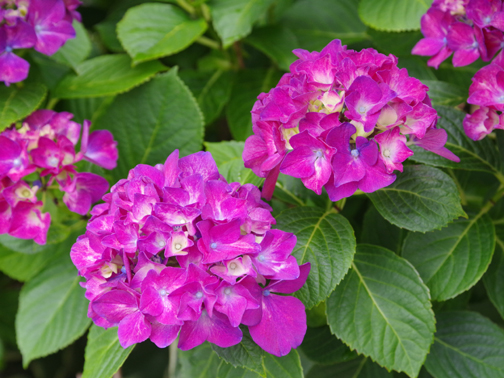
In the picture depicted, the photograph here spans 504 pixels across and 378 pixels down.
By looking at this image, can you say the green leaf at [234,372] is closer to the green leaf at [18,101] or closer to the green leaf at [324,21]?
the green leaf at [18,101]

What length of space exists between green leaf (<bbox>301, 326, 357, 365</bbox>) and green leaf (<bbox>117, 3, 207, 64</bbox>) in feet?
2.34

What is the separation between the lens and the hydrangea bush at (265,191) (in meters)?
0.60

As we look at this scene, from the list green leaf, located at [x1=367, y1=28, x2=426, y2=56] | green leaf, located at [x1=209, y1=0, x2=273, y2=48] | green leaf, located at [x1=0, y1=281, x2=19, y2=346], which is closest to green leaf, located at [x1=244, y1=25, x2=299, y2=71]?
green leaf, located at [x1=209, y1=0, x2=273, y2=48]

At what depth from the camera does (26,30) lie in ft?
3.04

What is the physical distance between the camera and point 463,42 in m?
0.85

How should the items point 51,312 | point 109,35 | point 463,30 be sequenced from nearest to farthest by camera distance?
point 463,30
point 51,312
point 109,35

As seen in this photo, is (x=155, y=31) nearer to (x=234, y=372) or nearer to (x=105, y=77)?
(x=105, y=77)

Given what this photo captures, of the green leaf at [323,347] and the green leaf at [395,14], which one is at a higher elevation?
the green leaf at [395,14]

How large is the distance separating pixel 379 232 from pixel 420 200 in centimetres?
23

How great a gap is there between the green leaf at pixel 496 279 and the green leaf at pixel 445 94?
0.30 meters

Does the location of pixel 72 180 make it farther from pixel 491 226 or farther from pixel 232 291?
pixel 491 226

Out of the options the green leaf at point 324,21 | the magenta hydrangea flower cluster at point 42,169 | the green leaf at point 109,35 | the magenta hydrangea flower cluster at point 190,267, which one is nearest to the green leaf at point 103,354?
the magenta hydrangea flower cluster at point 190,267

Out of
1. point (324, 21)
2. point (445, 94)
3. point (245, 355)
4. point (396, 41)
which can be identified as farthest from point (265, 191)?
point (324, 21)

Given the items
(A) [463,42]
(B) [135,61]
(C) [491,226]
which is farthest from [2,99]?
(C) [491,226]
